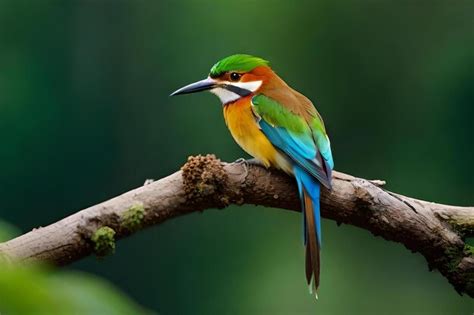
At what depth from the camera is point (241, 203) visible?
7.55 ft

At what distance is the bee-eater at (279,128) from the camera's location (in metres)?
2.39

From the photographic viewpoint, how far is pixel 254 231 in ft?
48.9

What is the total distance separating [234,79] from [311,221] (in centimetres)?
62

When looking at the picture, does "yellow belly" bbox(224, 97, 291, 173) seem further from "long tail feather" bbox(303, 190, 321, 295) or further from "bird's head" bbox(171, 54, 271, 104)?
"long tail feather" bbox(303, 190, 321, 295)

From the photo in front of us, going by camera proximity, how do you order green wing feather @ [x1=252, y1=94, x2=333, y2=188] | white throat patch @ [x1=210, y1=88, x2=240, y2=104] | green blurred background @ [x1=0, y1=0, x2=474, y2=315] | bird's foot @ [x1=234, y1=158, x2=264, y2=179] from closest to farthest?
1. bird's foot @ [x1=234, y1=158, x2=264, y2=179]
2. green wing feather @ [x1=252, y1=94, x2=333, y2=188]
3. white throat patch @ [x1=210, y1=88, x2=240, y2=104]
4. green blurred background @ [x1=0, y1=0, x2=474, y2=315]

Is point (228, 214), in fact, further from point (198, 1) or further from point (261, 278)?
point (198, 1)

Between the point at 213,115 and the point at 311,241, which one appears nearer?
the point at 311,241

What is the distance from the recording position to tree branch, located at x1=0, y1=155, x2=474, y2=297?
2.11 meters

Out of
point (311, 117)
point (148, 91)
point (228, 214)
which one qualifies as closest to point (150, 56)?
point (148, 91)

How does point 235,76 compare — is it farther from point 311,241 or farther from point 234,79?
point 311,241

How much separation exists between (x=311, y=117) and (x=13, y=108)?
11.1 metres

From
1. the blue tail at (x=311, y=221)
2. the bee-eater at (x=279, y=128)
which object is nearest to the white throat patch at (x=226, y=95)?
the bee-eater at (x=279, y=128)

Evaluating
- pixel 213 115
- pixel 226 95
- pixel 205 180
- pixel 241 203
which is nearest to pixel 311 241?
pixel 241 203

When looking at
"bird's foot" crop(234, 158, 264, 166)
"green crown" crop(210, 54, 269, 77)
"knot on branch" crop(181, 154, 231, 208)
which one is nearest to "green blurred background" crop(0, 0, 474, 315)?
"green crown" crop(210, 54, 269, 77)
